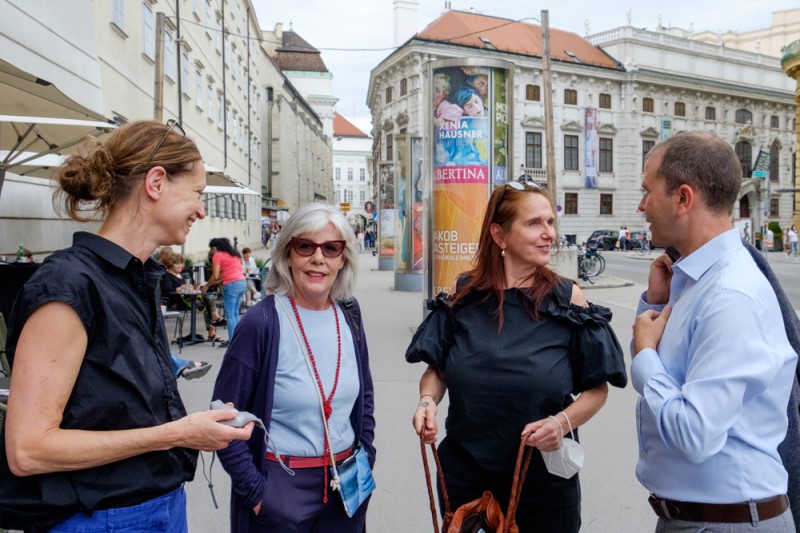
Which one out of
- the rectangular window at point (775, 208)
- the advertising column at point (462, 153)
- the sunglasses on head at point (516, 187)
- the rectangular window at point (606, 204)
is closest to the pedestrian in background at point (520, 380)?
the sunglasses on head at point (516, 187)

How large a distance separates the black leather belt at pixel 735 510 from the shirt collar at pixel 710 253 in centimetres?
63

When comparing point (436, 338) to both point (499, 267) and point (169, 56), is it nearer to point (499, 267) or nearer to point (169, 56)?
point (499, 267)

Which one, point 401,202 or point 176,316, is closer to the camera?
point 176,316

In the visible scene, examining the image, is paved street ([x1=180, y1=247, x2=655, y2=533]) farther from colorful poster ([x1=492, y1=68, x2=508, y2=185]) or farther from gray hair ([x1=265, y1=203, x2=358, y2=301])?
colorful poster ([x1=492, y1=68, x2=508, y2=185])

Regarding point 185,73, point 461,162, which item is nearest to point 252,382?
point 461,162

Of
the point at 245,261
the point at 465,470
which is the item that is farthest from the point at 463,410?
the point at 245,261

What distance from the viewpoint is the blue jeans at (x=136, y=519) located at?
1697mm

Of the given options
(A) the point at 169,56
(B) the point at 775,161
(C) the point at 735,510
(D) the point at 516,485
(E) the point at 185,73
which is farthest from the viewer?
(B) the point at 775,161

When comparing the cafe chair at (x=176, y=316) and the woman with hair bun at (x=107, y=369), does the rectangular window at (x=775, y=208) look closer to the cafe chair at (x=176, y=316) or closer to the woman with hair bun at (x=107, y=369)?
the cafe chair at (x=176, y=316)

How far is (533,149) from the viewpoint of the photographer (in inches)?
2048

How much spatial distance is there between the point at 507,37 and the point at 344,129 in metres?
77.6

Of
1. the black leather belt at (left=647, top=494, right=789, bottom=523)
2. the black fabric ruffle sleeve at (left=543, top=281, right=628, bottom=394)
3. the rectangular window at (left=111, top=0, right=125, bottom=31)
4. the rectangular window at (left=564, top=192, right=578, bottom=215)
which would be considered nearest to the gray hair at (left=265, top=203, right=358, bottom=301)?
the black fabric ruffle sleeve at (left=543, top=281, right=628, bottom=394)

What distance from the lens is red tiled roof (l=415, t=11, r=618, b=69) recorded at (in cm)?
4953

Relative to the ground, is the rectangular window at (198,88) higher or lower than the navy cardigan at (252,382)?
higher
